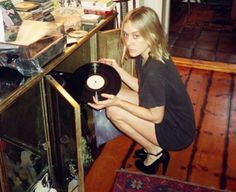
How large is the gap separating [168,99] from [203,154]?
53cm

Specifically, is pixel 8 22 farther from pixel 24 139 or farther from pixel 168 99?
pixel 168 99

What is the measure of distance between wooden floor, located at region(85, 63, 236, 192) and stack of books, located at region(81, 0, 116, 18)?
720mm

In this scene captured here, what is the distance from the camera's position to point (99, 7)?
6.06 ft

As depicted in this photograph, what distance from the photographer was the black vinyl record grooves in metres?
1.57

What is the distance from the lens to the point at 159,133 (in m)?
1.60

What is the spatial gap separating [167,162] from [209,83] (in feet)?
3.70

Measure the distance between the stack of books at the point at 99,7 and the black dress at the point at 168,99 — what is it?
0.37m

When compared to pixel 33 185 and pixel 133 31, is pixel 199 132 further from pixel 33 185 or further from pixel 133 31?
pixel 33 185

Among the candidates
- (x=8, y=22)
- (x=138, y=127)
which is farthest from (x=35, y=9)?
(x=138, y=127)

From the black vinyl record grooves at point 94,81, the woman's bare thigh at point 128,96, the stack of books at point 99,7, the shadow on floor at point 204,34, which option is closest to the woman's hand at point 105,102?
the black vinyl record grooves at point 94,81

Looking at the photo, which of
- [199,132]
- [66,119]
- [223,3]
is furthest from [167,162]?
[223,3]

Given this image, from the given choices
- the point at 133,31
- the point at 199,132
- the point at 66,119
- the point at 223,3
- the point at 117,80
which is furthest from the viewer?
the point at 223,3

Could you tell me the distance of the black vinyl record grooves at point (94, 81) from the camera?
157 centimetres

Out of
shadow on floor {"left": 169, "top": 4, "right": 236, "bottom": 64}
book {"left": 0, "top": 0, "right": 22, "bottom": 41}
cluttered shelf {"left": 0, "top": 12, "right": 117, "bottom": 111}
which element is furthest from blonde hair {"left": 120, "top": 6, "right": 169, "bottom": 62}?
shadow on floor {"left": 169, "top": 4, "right": 236, "bottom": 64}
